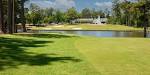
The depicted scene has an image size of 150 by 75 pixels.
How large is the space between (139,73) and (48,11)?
169098 mm

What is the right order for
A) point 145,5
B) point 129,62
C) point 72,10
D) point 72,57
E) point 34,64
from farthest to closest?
point 72,10, point 145,5, point 72,57, point 129,62, point 34,64

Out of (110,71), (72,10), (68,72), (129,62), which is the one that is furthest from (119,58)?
(72,10)

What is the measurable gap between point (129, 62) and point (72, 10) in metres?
161

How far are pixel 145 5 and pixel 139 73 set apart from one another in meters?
49.1

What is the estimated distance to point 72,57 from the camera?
47.2 ft

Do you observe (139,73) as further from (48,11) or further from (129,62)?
(48,11)

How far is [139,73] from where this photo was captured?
11.1m

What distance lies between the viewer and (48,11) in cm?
17888

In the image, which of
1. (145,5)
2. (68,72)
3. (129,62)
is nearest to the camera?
(68,72)

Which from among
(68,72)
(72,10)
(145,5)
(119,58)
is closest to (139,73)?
(68,72)

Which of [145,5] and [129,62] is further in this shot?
[145,5]

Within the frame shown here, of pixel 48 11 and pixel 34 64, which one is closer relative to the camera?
pixel 34 64

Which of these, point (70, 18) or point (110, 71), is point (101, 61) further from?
point (70, 18)

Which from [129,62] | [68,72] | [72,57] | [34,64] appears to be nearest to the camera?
[68,72]
